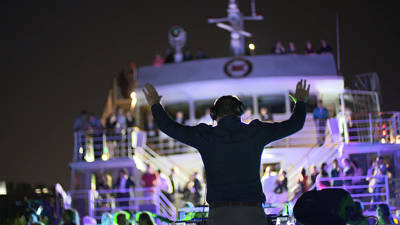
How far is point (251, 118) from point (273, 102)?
175cm

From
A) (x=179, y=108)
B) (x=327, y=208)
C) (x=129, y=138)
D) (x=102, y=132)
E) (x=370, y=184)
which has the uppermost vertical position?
Result: (x=179, y=108)

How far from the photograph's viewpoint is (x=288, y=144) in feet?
58.6

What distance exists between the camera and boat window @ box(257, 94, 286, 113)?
1877cm

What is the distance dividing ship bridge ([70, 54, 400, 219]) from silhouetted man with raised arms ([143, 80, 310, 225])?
12.5m

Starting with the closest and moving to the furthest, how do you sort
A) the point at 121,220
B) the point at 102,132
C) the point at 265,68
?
the point at 121,220
the point at 102,132
the point at 265,68

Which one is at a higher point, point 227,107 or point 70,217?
point 227,107

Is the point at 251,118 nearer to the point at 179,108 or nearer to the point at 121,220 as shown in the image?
the point at 179,108

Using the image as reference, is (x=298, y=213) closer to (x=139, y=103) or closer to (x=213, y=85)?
(x=213, y=85)

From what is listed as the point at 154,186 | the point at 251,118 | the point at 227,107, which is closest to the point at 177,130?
the point at 227,107

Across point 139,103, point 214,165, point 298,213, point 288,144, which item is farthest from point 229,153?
point 139,103

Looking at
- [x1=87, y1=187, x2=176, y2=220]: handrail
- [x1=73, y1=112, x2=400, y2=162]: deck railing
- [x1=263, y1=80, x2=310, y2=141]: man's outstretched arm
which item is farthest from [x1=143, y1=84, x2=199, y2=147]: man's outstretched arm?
[x1=73, y1=112, x2=400, y2=162]: deck railing

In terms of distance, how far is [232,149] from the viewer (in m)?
3.85

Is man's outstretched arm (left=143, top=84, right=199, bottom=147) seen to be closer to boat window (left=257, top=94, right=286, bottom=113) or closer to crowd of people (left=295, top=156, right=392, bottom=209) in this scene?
crowd of people (left=295, top=156, right=392, bottom=209)

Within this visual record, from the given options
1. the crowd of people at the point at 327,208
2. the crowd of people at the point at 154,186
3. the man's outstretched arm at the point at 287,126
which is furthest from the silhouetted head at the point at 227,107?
the crowd of people at the point at 154,186
